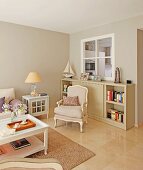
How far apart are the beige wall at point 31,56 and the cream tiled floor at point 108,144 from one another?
4.31 ft

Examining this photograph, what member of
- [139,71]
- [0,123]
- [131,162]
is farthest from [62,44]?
[131,162]

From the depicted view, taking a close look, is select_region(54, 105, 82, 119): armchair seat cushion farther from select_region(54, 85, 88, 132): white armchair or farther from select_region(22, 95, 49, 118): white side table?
select_region(22, 95, 49, 118): white side table

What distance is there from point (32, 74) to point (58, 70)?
121 centimetres

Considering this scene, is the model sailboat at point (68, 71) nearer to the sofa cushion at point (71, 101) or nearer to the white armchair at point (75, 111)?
the white armchair at point (75, 111)

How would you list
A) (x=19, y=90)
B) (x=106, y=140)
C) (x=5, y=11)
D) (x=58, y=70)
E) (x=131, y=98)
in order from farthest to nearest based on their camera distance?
(x=58, y=70)
(x=19, y=90)
(x=131, y=98)
(x=5, y=11)
(x=106, y=140)

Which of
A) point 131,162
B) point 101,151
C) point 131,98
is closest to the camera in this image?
point 131,162

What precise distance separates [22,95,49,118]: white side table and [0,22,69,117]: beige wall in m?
0.50

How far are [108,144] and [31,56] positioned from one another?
2949mm

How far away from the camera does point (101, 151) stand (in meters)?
2.46

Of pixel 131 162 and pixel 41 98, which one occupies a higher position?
pixel 41 98

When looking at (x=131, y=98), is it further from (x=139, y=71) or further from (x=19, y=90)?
(x=19, y=90)

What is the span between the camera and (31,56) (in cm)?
425

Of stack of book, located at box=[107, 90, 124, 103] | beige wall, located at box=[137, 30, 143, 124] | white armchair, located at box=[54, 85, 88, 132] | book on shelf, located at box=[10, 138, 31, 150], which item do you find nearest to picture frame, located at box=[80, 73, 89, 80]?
white armchair, located at box=[54, 85, 88, 132]

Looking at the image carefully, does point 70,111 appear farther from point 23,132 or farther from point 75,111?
point 23,132
